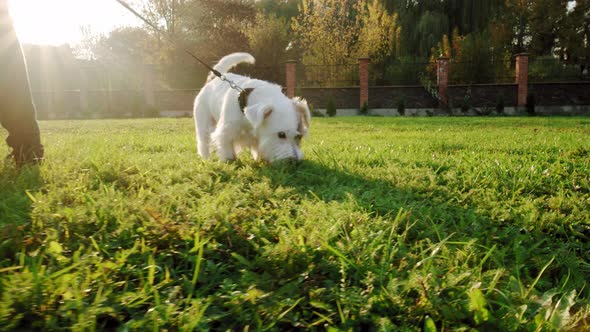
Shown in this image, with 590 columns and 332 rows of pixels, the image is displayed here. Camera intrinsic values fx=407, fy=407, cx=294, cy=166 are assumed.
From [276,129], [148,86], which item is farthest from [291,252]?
[148,86]

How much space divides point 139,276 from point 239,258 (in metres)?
0.38

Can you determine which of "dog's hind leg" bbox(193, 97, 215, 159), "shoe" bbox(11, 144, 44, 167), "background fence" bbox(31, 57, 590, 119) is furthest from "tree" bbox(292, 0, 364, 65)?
"shoe" bbox(11, 144, 44, 167)

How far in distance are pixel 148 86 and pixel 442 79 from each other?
1679cm

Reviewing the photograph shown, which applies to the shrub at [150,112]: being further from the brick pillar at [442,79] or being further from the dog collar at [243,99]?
the dog collar at [243,99]

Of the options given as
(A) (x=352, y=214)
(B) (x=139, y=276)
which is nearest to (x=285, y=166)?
(A) (x=352, y=214)

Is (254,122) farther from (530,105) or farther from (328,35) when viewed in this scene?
(328,35)

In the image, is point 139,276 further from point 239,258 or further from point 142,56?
point 142,56

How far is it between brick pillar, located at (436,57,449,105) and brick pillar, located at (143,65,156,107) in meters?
16.3

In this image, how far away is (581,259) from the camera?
6.17 feet

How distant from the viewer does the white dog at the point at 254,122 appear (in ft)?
12.8

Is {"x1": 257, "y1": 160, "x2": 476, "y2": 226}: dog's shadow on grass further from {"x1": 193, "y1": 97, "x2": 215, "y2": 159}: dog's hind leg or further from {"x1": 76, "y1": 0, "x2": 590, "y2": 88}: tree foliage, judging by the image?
{"x1": 76, "y1": 0, "x2": 590, "y2": 88}: tree foliage

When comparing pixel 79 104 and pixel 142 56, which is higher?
pixel 142 56

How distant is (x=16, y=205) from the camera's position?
7.37ft

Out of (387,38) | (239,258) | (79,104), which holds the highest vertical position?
(387,38)
